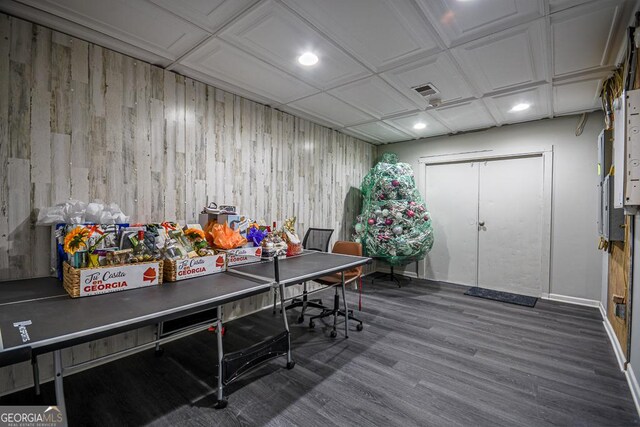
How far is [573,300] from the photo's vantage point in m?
3.86

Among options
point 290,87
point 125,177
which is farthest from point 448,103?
point 125,177

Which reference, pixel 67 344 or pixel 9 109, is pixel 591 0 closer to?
pixel 67 344

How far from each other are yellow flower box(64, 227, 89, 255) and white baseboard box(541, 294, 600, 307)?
5302mm

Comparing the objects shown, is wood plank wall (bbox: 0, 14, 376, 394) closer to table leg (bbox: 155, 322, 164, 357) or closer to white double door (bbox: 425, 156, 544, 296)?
table leg (bbox: 155, 322, 164, 357)

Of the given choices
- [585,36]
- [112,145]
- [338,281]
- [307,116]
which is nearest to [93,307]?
[112,145]

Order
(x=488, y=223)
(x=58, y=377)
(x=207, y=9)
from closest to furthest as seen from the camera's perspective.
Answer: (x=58, y=377), (x=207, y=9), (x=488, y=223)

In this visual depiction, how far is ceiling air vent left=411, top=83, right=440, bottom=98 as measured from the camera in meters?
3.01

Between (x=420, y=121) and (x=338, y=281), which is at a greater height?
(x=420, y=121)

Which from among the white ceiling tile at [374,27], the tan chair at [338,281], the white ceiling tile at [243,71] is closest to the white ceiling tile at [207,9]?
the white ceiling tile at [243,71]

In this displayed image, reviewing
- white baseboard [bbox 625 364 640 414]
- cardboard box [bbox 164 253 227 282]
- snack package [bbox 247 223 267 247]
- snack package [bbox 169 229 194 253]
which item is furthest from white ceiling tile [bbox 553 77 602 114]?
snack package [bbox 169 229 194 253]

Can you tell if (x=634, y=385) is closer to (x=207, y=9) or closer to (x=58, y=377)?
(x=58, y=377)

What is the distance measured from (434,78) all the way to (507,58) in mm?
610

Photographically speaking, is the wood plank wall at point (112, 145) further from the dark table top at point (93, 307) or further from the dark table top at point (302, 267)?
the dark table top at point (302, 267)

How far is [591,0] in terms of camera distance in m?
1.79
